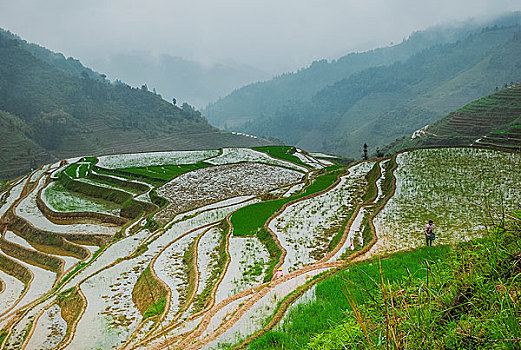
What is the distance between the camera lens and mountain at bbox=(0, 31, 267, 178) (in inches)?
2926

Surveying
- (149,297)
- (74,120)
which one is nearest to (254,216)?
(149,297)

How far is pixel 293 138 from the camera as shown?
168m

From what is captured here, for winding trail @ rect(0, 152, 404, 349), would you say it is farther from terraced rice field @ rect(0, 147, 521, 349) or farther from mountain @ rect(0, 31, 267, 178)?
mountain @ rect(0, 31, 267, 178)

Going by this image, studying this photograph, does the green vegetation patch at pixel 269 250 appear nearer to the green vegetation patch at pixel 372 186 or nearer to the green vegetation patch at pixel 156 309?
the green vegetation patch at pixel 156 309

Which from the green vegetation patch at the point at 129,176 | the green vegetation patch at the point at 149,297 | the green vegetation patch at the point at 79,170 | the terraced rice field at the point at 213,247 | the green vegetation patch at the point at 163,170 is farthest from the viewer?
the green vegetation patch at the point at 79,170

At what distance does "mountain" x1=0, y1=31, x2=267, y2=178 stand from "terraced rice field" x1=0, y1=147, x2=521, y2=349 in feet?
161

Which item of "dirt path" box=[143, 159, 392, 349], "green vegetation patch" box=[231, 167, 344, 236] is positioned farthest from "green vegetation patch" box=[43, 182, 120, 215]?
"dirt path" box=[143, 159, 392, 349]

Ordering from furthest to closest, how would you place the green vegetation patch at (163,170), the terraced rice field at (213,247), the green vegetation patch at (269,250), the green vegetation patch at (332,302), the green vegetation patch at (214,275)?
the green vegetation patch at (163,170), the green vegetation patch at (269,250), the green vegetation patch at (214,275), the terraced rice field at (213,247), the green vegetation patch at (332,302)

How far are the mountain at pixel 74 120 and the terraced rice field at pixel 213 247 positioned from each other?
161ft

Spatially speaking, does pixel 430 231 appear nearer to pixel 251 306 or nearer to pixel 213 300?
pixel 251 306

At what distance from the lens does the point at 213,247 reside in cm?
1338

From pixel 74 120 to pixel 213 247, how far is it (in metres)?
89.5

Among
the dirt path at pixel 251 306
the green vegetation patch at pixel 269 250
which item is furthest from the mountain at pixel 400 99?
the dirt path at pixel 251 306

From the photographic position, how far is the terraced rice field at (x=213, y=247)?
789 centimetres
